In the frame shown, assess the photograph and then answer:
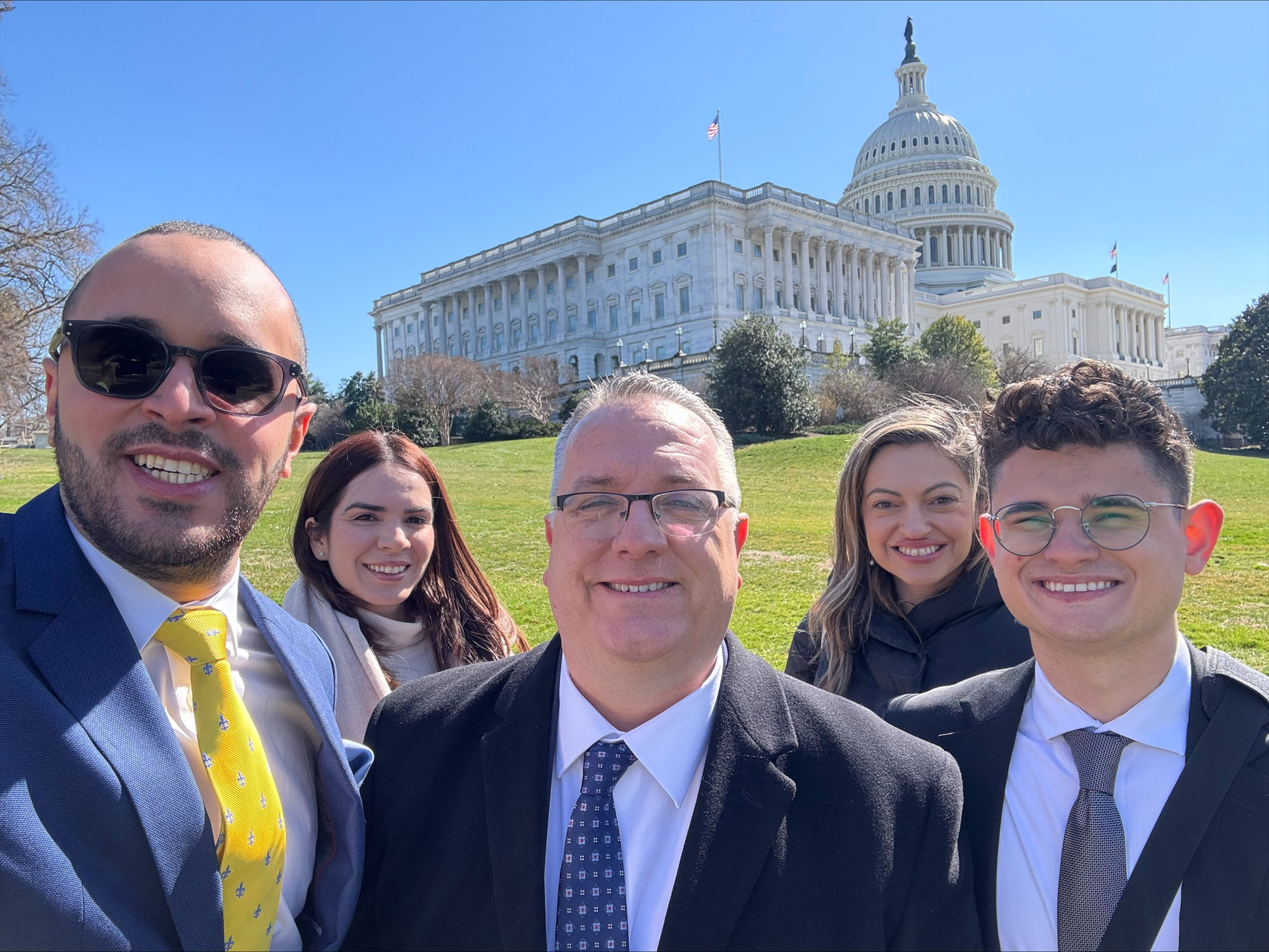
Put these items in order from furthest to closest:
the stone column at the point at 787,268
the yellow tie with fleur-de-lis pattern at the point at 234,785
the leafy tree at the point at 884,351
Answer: the stone column at the point at 787,268
the leafy tree at the point at 884,351
the yellow tie with fleur-de-lis pattern at the point at 234,785

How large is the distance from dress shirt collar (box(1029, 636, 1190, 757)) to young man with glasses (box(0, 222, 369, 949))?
2.10m

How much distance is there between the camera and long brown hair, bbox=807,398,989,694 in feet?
13.8

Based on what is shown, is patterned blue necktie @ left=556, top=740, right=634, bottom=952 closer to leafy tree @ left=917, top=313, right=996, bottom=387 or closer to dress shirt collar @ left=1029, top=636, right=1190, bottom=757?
dress shirt collar @ left=1029, top=636, right=1190, bottom=757

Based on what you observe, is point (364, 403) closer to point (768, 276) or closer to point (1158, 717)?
point (768, 276)

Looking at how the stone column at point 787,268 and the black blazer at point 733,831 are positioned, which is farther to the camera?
the stone column at point 787,268

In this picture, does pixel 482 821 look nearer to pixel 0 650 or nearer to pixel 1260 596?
pixel 0 650

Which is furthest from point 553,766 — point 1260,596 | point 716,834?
point 1260,596

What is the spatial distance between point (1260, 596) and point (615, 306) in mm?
66362

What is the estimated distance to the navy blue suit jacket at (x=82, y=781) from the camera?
70.1 inches

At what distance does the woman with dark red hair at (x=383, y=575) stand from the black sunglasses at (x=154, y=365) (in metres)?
2.22

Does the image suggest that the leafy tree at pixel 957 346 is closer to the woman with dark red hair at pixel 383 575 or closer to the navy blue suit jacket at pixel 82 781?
the woman with dark red hair at pixel 383 575

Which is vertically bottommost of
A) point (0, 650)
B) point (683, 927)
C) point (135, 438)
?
point (683, 927)

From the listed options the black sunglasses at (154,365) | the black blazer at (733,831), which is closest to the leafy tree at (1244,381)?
the black blazer at (733,831)

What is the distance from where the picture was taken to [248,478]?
238 centimetres
